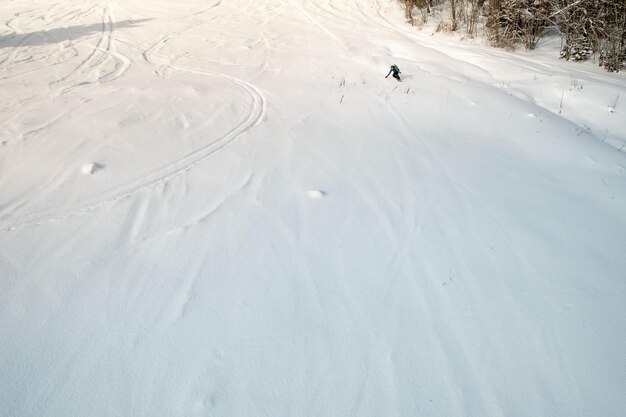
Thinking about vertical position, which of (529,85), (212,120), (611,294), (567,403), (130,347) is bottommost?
(130,347)

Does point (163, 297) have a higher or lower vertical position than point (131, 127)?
lower

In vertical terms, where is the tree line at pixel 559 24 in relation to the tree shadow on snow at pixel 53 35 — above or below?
above

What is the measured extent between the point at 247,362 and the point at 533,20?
31.1 ft

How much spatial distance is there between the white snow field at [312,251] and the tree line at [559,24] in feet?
5.68

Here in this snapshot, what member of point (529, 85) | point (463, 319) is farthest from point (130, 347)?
point (529, 85)

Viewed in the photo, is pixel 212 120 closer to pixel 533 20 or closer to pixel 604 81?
pixel 604 81

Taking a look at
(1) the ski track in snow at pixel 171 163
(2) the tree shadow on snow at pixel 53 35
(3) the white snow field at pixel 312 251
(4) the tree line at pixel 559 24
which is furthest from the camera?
(2) the tree shadow on snow at pixel 53 35

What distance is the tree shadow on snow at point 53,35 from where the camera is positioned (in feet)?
27.7

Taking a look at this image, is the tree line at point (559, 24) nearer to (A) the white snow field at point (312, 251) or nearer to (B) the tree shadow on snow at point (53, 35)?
(A) the white snow field at point (312, 251)

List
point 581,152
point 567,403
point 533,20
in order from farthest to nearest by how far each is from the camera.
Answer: point 533,20
point 581,152
point 567,403

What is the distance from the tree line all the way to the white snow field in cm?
173

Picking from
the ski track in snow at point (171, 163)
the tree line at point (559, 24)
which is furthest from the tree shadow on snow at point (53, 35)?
the tree line at point (559, 24)

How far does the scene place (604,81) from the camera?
579 centimetres

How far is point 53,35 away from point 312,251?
35.5 feet
